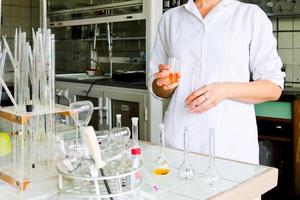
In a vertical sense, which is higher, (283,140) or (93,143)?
(93,143)

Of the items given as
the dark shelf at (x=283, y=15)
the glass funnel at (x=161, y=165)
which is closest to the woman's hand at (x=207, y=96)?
the glass funnel at (x=161, y=165)

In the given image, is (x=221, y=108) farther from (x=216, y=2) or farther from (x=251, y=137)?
(x=216, y=2)

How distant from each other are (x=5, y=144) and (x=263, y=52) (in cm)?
94

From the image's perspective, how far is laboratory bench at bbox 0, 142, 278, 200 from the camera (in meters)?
0.93

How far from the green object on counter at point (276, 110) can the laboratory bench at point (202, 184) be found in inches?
69.2

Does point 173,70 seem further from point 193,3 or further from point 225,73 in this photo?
point 193,3

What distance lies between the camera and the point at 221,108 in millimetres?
1409

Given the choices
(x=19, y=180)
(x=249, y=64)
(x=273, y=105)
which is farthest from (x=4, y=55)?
(x=273, y=105)

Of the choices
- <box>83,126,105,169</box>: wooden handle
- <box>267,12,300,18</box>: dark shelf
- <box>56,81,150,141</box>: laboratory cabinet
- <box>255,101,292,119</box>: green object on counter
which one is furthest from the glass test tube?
<box>267,12,300,18</box>: dark shelf

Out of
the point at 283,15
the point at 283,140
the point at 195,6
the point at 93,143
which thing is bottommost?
the point at 283,140

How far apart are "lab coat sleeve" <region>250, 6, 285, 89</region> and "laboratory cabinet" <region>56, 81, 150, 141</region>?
62.7 inches

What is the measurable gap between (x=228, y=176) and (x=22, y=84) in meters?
0.67

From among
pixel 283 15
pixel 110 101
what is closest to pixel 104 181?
pixel 110 101

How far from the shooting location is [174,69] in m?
1.32
